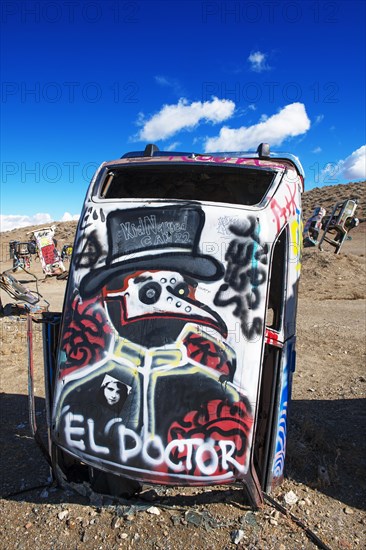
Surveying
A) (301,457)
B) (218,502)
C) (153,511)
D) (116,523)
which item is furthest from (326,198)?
(116,523)

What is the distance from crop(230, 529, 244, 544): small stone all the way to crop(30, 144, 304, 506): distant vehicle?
0.24m

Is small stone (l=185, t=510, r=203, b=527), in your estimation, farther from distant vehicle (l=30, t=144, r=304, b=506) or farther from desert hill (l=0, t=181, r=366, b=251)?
desert hill (l=0, t=181, r=366, b=251)

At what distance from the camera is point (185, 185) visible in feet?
13.8

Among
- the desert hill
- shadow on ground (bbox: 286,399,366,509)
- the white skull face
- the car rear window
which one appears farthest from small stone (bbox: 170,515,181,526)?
the desert hill

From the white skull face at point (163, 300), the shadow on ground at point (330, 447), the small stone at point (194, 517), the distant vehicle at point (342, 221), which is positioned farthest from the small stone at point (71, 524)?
the distant vehicle at point (342, 221)

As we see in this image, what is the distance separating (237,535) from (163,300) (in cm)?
166

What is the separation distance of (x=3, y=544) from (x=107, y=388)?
4.20 ft

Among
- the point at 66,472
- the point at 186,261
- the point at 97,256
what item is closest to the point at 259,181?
the point at 186,261

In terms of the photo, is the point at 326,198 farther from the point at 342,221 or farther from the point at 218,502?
the point at 218,502

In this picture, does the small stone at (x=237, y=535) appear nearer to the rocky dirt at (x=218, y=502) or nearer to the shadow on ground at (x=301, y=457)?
the rocky dirt at (x=218, y=502)

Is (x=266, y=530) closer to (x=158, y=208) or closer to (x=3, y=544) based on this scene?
(x=3, y=544)

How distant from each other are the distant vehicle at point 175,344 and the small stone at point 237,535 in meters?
0.24

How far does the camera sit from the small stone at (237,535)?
2.82 metres

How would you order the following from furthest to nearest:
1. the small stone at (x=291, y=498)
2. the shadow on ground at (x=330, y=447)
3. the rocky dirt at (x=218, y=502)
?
the shadow on ground at (x=330, y=447) < the small stone at (x=291, y=498) < the rocky dirt at (x=218, y=502)
